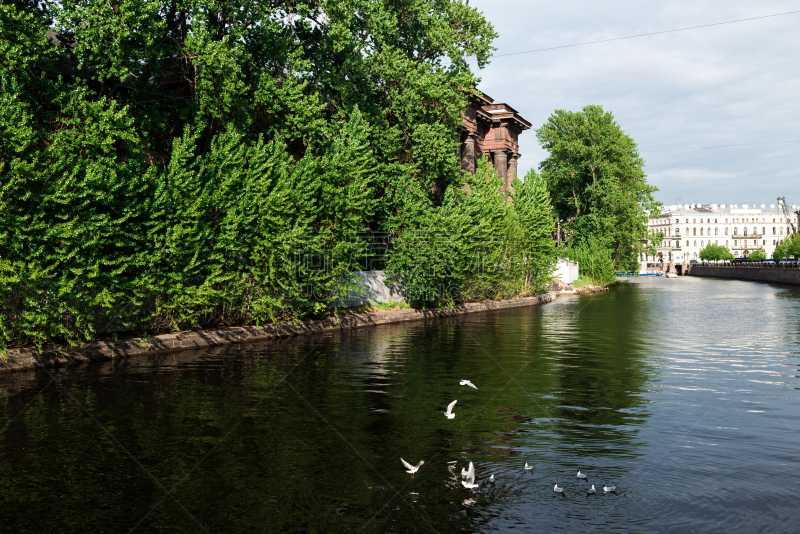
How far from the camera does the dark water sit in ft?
21.2

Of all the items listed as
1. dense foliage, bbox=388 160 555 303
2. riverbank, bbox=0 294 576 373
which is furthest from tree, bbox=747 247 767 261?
riverbank, bbox=0 294 576 373

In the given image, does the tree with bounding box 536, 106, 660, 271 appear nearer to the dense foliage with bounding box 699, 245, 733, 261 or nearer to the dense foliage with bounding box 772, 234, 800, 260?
the dense foliage with bounding box 772, 234, 800, 260

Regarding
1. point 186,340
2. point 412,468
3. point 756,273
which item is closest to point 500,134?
point 186,340

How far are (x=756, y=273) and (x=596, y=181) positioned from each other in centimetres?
3837

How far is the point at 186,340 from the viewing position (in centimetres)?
2025

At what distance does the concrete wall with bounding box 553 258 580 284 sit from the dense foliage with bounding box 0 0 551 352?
3117 centimetres

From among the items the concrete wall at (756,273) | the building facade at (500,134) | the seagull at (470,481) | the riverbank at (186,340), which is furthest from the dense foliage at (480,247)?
the concrete wall at (756,273)

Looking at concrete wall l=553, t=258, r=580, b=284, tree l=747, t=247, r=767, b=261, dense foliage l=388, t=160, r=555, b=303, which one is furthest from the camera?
tree l=747, t=247, r=767, b=261

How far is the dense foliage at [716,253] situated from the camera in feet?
601

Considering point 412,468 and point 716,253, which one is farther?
point 716,253

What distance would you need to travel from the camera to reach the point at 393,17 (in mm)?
31047

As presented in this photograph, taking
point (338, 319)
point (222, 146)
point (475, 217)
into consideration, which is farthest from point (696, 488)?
point (475, 217)

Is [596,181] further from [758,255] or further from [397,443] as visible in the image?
[758,255]

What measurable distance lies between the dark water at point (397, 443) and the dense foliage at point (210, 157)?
2981 mm
